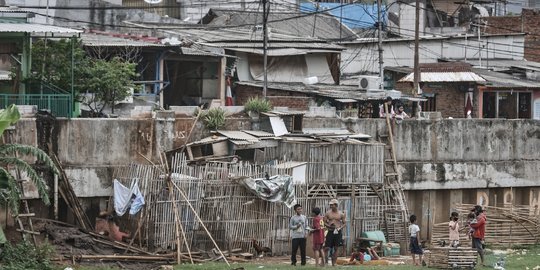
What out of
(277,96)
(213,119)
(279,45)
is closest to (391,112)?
(277,96)

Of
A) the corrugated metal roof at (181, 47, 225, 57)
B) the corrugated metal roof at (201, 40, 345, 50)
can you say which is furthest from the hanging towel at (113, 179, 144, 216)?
the corrugated metal roof at (201, 40, 345, 50)

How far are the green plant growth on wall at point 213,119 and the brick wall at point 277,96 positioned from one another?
4.87m

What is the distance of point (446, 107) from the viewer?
4103 cm

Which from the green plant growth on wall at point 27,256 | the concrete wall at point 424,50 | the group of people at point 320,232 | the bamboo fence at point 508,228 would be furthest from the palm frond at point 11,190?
the concrete wall at point 424,50

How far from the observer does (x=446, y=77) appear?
3981 centimetres

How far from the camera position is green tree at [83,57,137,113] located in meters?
28.2

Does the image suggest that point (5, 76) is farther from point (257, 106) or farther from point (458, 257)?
point (458, 257)

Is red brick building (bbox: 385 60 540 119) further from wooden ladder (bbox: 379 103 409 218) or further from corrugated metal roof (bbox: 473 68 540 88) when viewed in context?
wooden ladder (bbox: 379 103 409 218)

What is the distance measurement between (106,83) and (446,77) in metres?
15.6

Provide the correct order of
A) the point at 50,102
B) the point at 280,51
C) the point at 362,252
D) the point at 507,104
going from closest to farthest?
the point at 50,102
the point at 362,252
the point at 280,51
the point at 507,104

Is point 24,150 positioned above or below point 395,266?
above

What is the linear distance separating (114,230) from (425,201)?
9947mm

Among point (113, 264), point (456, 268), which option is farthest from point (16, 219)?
point (456, 268)

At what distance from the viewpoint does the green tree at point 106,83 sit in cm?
2823
